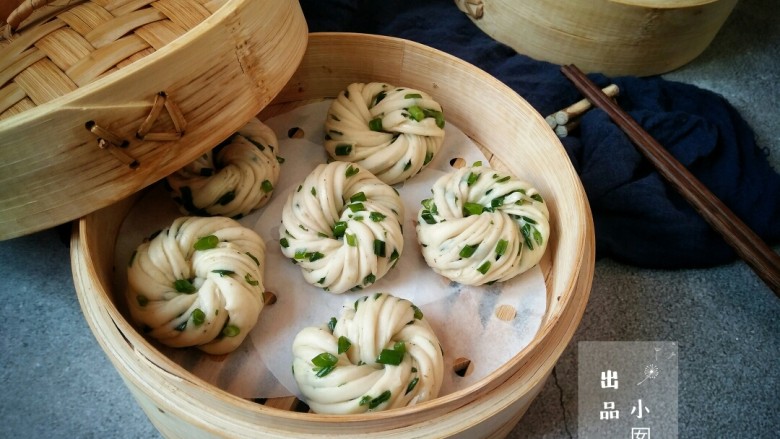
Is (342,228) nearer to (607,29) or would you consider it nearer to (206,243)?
(206,243)

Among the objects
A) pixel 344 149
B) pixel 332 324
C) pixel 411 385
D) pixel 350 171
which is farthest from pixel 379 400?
pixel 344 149

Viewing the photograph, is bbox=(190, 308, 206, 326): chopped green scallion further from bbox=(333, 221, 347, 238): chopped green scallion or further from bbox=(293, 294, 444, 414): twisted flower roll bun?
bbox=(333, 221, 347, 238): chopped green scallion

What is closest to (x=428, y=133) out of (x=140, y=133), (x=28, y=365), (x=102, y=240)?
(x=140, y=133)

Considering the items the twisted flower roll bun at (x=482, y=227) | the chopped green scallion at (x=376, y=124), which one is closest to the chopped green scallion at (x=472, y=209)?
the twisted flower roll bun at (x=482, y=227)

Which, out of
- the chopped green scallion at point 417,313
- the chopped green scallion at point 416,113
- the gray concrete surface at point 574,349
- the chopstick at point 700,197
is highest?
the chopped green scallion at point 416,113

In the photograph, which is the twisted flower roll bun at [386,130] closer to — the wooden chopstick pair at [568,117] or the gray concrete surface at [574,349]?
the wooden chopstick pair at [568,117]

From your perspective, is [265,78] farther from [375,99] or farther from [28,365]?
[28,365]

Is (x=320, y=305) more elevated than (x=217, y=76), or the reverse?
(x=217, y=76)
